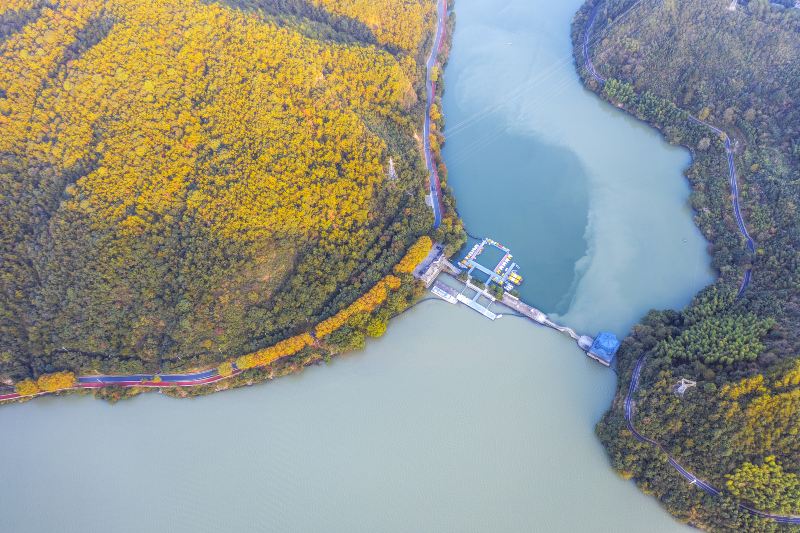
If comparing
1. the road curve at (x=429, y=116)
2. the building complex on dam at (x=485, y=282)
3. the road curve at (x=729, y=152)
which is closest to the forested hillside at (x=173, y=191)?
the road curve at (x=429, y=116)

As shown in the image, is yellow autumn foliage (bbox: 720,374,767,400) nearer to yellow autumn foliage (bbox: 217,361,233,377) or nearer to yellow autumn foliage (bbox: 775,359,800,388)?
yellow autumn foliage (bbox: 775,359,800,388)

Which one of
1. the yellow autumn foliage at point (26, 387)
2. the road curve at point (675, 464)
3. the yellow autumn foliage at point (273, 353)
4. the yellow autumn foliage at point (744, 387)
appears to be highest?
the yellow autumn foliage at point (744, 387)

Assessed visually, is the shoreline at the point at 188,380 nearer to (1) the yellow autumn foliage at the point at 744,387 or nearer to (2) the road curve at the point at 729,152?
(1) the yellow autumn foliage at the point at 744,387

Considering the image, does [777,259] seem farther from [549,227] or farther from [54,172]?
[54,172]

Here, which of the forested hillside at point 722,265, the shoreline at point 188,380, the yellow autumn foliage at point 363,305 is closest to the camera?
the forested hillside at point 722,265

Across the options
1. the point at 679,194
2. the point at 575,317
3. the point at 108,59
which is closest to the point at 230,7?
the point at 108,59

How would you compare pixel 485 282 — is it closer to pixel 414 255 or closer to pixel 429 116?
pixel 414 255
